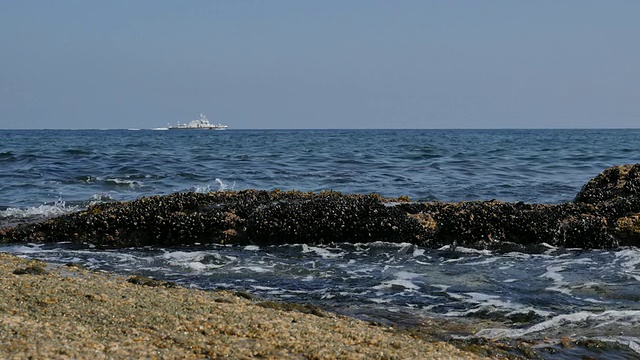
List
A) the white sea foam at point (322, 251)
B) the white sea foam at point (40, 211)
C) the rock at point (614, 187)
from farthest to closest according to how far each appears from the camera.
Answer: the white sea foam at point (40, 211)
the rock at point (614, 187)
the white sea foam at point (322, 251)

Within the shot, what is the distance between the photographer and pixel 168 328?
4.93m

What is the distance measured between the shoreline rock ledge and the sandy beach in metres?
3.72

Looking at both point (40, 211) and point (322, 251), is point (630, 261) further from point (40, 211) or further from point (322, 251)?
point (40, 211)

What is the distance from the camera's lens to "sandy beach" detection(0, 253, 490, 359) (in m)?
4.35

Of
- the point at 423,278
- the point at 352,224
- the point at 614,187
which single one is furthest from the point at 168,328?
the point at 614,187

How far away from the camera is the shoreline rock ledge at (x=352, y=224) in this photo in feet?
32.5

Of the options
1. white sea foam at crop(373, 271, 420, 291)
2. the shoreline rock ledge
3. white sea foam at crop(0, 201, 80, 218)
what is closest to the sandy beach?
white sea foam at crop(373, 271, 420, 291)

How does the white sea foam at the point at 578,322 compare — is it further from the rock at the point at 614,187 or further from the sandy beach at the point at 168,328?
the rock at the point at 614,187

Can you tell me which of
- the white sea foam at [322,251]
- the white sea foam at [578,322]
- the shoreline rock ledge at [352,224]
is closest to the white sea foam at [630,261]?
the shoreline rock ledge at [352,224]

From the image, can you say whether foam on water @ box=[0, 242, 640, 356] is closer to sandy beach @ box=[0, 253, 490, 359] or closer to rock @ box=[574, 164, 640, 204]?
sandy beach @ box=[0, 253, 490, 359]

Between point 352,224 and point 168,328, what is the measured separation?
218 inches

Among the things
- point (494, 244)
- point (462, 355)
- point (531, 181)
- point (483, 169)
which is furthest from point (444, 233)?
point (483, 169)

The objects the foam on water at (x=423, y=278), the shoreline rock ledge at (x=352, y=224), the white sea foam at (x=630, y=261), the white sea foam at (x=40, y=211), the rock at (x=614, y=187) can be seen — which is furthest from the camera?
the white sea foam at (x=40, y=211)

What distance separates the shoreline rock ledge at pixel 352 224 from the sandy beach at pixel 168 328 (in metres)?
3.72
